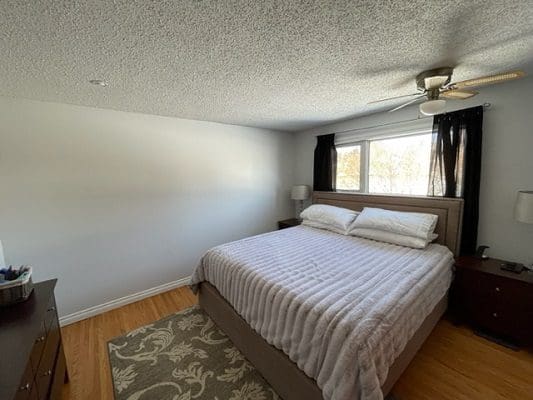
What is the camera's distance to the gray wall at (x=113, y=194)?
205 cm

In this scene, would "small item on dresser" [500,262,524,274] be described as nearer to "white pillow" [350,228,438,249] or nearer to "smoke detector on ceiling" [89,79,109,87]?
"white pillow" [350,228,438,249]

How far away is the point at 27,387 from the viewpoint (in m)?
0.95

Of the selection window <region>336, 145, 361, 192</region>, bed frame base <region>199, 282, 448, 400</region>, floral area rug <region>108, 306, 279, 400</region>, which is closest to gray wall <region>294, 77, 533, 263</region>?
bed frame base <region>199, 282, 448, 400</region>

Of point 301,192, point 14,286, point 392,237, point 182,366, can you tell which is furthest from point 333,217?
point 14,286

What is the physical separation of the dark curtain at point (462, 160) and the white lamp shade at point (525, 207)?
0.38m

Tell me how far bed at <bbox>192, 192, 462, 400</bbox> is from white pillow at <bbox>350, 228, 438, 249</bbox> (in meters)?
0.09

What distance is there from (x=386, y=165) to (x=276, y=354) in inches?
105

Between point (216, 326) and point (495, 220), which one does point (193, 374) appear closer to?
point (216, 326)

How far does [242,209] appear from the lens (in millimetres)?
3604

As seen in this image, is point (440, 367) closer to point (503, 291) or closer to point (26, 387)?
point (503, 291)

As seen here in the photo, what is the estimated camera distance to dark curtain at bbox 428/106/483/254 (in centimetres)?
222

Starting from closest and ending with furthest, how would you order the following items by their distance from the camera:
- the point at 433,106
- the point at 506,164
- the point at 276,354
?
the point at 276,354 → the point at 433,106 → the point at 506,164

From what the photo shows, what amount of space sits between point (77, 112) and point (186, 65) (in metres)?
1.52

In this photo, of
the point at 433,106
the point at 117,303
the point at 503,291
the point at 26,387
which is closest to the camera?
the point at 26,387
